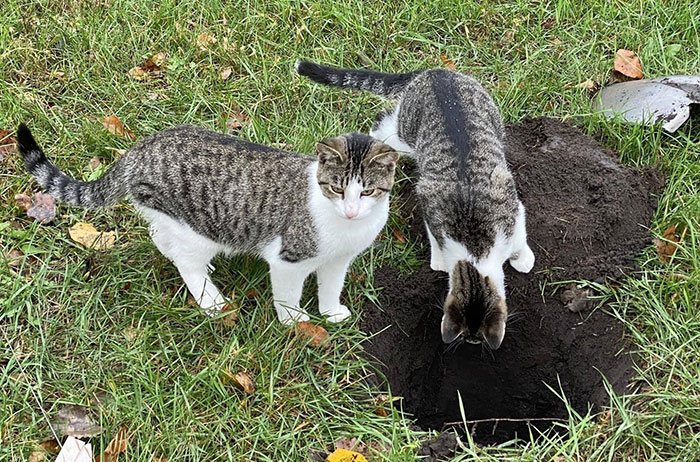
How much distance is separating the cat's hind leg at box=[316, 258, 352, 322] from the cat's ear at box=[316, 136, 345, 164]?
1.88 ft

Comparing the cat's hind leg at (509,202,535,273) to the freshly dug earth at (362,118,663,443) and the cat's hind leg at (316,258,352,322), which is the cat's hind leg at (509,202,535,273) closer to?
the freshly dug earth at (362,118,663,443)

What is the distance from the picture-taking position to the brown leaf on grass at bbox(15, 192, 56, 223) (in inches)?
159

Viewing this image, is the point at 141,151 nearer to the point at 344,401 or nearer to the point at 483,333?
the point at 344,401

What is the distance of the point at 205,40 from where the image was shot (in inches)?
197

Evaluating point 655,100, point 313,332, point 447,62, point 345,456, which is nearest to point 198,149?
point 313,332

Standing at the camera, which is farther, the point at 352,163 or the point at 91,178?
the point at 91,178

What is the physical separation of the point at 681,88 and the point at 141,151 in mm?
3371

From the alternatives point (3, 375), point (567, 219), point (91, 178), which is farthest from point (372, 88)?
point (3, 375)

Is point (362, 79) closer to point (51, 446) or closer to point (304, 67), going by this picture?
point (304, 67)

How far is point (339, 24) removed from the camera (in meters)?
5.09

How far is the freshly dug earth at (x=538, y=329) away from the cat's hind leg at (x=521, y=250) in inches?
2.1

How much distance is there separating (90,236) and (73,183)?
44 centimetres

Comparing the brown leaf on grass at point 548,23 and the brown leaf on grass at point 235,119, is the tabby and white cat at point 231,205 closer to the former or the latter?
the brown leaf on grass at point 235,119

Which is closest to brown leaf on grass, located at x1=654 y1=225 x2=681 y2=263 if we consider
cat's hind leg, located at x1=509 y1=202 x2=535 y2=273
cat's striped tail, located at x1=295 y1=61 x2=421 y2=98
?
cat's hind leg, located at x1=509 y1=202 x2=535 y2=273
